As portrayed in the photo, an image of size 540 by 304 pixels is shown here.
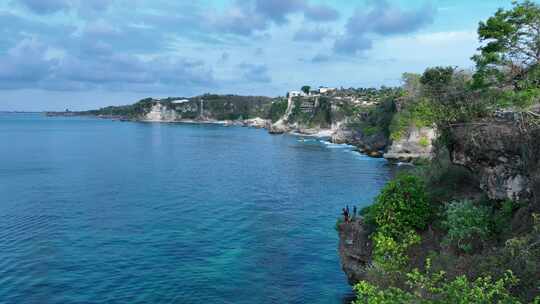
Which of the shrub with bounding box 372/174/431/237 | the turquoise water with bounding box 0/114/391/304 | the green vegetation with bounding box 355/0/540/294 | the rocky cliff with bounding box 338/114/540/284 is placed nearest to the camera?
the green vegetation with bounding box 355/0/540/294

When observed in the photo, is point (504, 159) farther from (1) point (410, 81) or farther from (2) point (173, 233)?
(1) point (410, 81)

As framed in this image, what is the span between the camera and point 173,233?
41.7 metres

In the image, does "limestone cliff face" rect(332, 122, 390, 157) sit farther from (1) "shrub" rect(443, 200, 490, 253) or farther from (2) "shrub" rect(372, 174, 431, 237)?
(1) "shrub" rect(443, 200, 490, 253)

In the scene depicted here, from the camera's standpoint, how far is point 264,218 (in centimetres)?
4794

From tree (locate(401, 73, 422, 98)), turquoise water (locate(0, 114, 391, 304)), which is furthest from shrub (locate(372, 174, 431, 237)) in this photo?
tree (locate(401, 73, 422, 98))

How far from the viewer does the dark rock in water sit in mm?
29031

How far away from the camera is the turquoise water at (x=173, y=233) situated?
98.3 ft

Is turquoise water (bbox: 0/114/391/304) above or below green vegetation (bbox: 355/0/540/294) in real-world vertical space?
below

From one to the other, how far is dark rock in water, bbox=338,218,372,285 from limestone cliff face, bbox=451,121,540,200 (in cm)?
851

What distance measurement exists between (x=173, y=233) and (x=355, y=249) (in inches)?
782

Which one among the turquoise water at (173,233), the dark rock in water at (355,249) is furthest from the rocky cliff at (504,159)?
the turquoise water at (173,233)

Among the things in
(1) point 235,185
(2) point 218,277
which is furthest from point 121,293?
(1) point 235,185

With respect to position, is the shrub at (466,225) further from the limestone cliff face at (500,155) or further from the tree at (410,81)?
the tree at (410,81)

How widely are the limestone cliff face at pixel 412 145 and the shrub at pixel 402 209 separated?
71.9 metres
